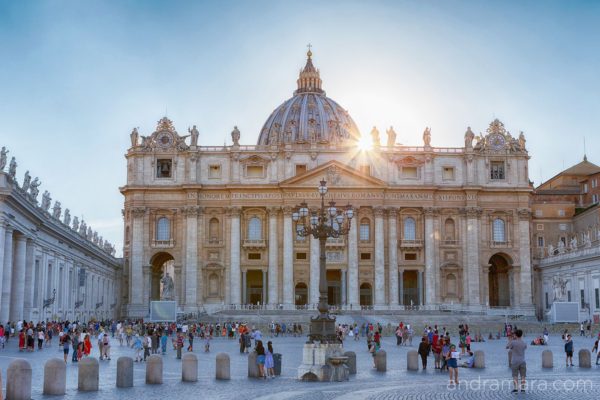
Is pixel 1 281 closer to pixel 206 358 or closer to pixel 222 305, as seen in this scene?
pixel 206 358

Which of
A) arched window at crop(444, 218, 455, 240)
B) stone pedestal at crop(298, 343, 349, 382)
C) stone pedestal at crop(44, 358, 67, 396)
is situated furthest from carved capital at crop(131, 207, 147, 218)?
stone pedestal at crop(44, 358, 67, 396)

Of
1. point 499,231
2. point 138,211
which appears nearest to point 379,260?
point 499,231

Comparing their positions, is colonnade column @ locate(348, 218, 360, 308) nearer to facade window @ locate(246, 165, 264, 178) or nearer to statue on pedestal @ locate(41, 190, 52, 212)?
facade window @ locate(246, 165, 264, 178)

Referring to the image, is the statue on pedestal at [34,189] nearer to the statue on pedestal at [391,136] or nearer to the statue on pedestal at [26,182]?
the statue on pedestal at [26,182]

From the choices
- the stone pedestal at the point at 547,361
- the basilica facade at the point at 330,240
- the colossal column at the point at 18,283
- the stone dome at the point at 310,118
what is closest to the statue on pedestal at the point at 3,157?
the colossal column at the point at 18,283

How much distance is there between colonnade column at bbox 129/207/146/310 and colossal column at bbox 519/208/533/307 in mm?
38092

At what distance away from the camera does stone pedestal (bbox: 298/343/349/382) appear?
24.2m

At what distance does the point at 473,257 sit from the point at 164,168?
1285 inches

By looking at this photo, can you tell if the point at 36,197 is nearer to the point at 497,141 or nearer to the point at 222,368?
the point at 222,368

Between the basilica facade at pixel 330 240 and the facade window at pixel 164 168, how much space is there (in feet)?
0.36

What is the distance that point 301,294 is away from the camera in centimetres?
8531

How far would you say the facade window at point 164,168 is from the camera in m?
85.6

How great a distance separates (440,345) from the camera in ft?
93.2

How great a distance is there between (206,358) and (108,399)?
15872 millimetres
